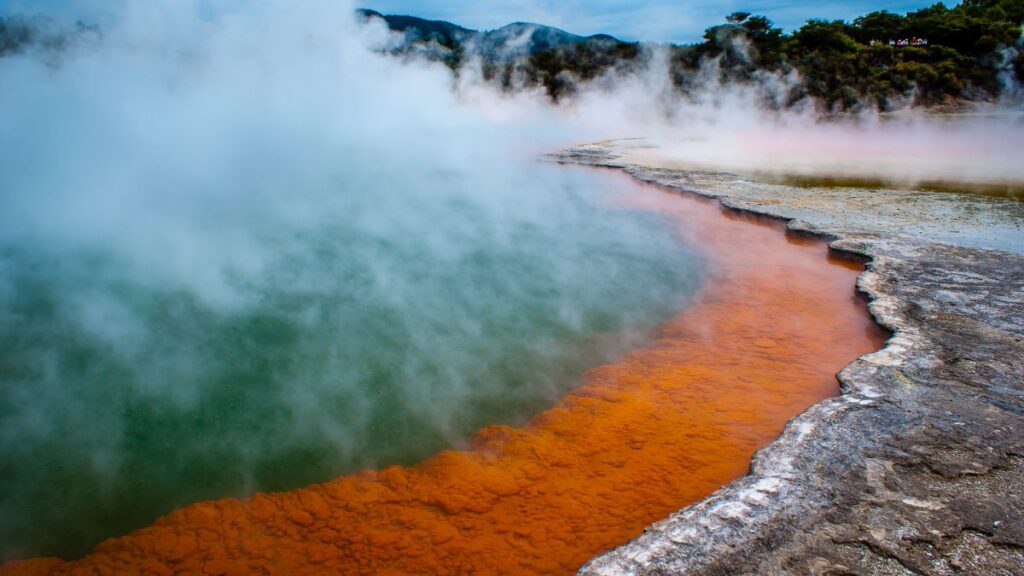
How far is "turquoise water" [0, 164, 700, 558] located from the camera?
8.26ft

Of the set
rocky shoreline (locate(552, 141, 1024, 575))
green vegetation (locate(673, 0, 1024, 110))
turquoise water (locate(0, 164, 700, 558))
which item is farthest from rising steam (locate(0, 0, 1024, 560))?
green vegetation (locate(673, 0, 1024, 110))

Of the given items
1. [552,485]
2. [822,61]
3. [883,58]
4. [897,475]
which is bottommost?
[552,485]

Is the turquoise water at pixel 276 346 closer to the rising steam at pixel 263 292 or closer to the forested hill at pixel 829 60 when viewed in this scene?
the rising steam at pixel 263 292

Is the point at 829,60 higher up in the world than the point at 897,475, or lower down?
higher up

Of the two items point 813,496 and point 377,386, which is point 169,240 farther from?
point 813,496

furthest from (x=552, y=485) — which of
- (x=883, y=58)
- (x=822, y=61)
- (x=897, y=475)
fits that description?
(x=883, y=58)

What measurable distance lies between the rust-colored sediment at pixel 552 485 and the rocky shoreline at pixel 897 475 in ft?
1.03

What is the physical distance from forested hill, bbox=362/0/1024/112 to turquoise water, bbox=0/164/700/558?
1367 cm

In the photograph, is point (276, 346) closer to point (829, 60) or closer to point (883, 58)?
point (829, 60)

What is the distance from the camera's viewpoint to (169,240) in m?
5.15

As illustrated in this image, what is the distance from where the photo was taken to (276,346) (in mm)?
3459

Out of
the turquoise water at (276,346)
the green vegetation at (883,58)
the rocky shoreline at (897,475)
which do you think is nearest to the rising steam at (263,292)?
the turquoise water at (276,346)

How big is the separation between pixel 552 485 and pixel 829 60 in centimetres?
2048

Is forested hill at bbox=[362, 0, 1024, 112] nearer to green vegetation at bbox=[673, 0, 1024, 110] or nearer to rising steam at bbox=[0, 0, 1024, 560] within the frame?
green vegetation at bbox=[673, 0, 1024, 110]
